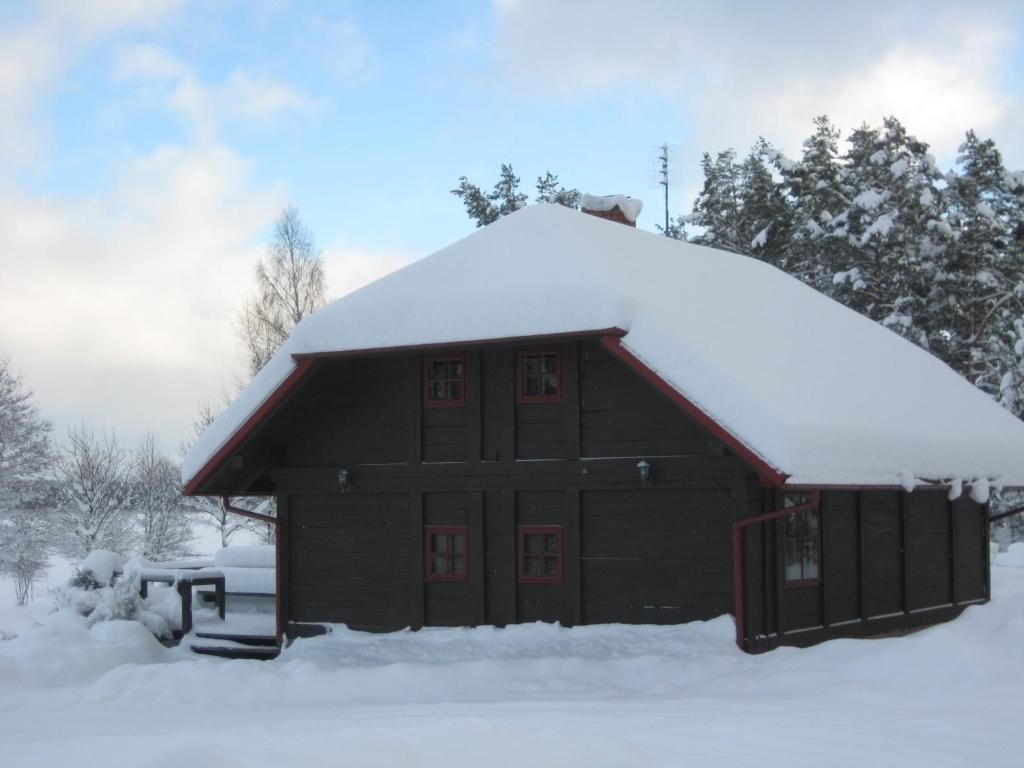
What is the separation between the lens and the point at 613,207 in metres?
22.4

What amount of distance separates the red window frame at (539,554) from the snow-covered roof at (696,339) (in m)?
2.86

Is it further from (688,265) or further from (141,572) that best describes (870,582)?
(141,572)

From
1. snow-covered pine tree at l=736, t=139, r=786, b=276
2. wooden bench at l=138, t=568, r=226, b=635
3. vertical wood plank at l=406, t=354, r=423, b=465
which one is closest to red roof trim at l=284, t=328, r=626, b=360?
vertical wood plank at l=406, t=354, r=423, b=465

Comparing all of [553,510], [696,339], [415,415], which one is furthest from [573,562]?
[696,339]

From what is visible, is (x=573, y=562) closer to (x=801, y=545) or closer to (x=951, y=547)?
(x=801, y=545)

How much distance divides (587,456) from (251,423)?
15.5 feet

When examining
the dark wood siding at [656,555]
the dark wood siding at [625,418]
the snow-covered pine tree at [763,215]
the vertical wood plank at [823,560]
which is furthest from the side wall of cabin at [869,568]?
the snow-covered pine tree at [763,215]

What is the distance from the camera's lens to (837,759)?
29.5 ft

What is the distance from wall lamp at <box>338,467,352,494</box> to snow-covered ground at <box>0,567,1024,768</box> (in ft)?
7.16

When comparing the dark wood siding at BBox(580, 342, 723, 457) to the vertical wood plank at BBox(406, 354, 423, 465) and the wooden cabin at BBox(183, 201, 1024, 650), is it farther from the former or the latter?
the vertical wood plank at BBox(406, 354, 423, 465)

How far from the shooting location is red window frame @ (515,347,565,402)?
1630 cm

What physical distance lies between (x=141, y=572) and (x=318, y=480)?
4.58m

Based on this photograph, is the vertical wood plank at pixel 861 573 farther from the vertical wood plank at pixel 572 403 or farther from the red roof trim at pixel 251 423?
the red roof trim at pixel 251 423

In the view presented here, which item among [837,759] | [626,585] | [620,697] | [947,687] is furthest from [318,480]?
[837,759]
